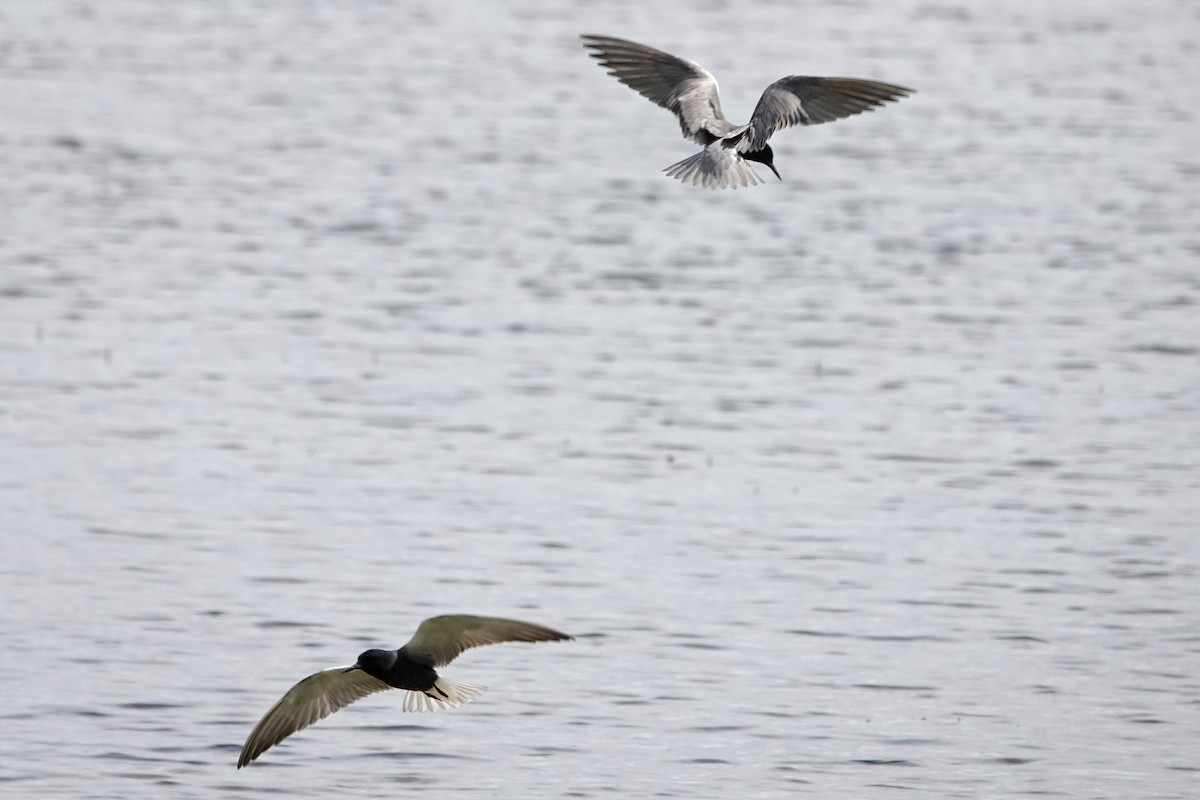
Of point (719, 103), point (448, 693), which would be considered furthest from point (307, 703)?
point (719, 103)

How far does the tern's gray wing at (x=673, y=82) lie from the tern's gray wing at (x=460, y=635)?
224cm

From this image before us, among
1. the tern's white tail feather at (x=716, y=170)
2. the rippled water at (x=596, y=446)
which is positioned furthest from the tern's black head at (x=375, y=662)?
the tern's white tail feather at (x=716, y=170)

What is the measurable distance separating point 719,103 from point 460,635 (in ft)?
7.88

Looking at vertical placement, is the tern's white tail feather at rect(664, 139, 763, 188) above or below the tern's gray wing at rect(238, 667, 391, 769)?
above

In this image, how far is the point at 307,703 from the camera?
8.95m

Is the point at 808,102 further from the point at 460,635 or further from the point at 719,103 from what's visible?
the point at 460,635

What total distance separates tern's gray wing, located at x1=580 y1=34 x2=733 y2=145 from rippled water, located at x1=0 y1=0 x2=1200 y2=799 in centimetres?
281

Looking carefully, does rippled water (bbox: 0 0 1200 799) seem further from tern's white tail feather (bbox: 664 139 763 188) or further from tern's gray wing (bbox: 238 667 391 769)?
tern's white tail feather (bbox: 664 139 763 188)

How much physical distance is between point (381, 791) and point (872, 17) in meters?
26.8

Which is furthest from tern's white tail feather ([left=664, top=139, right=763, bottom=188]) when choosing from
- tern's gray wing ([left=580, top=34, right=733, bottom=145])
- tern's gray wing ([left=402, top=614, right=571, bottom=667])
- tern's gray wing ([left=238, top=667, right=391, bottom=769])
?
tern's gray wing ([left=238, top=667, right=391, bottom=769])

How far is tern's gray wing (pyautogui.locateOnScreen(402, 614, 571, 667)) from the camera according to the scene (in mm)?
8164

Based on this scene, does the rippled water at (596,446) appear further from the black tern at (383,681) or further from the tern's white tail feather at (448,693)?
the black tern at (383,681)

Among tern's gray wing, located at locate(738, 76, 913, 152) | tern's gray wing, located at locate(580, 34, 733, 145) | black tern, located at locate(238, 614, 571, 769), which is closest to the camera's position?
black tern, located at locate(238, 614, 571, 769)

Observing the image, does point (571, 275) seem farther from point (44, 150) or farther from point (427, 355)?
point (44, 150)
